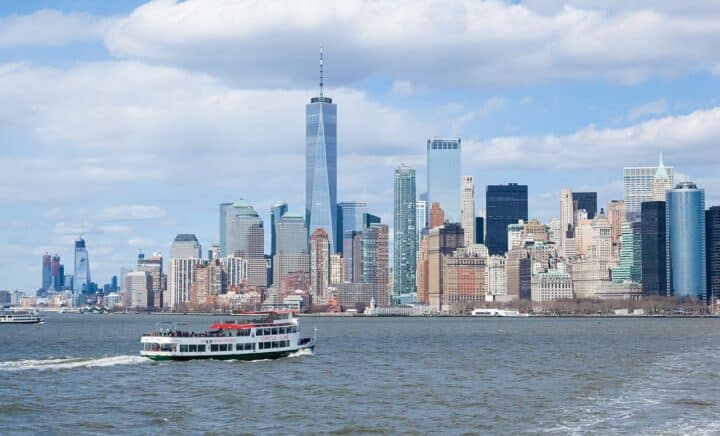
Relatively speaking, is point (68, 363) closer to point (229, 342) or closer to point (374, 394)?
point (229, 342)

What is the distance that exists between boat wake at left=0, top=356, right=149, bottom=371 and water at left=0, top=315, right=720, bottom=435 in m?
0.14

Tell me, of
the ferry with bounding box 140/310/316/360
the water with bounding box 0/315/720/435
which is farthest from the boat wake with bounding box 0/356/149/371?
the ferry with bounding box 140/310/316/360

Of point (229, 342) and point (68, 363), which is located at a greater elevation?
point (229, 342)

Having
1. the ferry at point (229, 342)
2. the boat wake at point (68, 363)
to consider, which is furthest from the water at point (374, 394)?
the ferry at point (229, 342)

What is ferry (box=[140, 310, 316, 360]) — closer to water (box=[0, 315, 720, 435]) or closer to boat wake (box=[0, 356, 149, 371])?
water (box=[0, 315, 720, 435])

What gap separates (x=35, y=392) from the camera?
314 feet

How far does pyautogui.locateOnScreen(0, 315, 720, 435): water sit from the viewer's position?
249 feet

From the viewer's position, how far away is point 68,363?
123 meters

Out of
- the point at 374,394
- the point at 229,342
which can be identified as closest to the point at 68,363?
the point at 229,342

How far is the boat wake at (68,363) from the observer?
11912 centimetres

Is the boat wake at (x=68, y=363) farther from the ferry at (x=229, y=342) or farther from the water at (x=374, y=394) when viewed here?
the ferry at (x=229, y=342)

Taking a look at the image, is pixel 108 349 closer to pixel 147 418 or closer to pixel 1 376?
pixel 1 376

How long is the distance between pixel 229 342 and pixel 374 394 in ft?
121

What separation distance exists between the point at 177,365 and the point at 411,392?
34.8m
